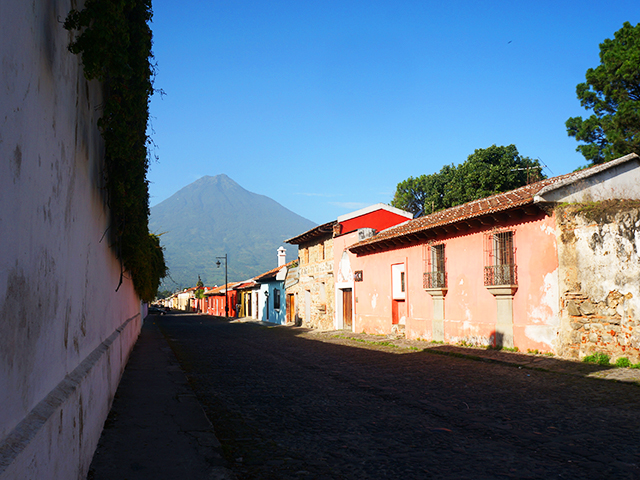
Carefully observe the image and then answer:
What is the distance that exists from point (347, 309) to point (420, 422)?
19743 mm

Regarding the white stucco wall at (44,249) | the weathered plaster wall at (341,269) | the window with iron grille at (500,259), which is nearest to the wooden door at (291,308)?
the weathered plaster wall at (341,269)

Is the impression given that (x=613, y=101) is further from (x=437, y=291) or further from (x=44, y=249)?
(x=44, y=249)

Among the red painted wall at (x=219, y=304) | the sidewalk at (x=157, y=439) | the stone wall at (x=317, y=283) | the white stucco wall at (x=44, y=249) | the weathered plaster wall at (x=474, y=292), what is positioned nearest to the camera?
the white stucco wall at (x=44, y=249)

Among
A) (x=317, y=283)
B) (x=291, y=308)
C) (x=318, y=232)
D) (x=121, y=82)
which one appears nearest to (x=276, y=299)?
(x=291, y=308)

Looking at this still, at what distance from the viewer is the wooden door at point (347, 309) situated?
25.4 meters

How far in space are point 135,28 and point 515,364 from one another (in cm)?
1014

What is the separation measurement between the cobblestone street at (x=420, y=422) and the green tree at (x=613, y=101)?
18.3 meters

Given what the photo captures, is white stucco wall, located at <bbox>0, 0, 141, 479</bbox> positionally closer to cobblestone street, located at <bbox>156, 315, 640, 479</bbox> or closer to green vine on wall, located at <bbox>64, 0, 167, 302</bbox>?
green vine on wall, located at <bbox>64, 0, 167, 302</bbox>

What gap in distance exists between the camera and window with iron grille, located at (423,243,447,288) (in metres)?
16.9

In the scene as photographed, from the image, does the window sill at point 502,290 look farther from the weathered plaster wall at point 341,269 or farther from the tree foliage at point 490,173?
the tree foliage at point 490,173

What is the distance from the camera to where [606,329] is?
10.8 meters

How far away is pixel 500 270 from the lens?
46.0ft

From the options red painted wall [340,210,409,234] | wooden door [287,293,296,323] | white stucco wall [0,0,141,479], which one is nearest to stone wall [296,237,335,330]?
red painted wall [340,210,409,234]

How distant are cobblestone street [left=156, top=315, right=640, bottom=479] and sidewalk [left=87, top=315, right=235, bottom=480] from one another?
23 cm
